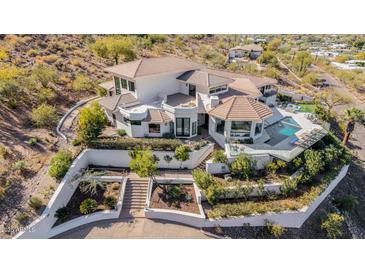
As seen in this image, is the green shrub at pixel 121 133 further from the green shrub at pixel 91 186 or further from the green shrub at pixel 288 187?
the green shrub at pixel 288 187

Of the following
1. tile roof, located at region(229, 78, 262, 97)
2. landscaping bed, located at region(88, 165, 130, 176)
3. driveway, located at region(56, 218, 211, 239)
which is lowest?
driveway, located at region(56, 218, 211, 239)

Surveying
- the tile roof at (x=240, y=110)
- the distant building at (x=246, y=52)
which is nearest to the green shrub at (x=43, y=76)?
the tile roof at (x=240, y=110)

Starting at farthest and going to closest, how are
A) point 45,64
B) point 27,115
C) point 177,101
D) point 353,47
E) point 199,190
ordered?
point 353,47
point 45,64
point 177,101
point 27,115
point 199,190

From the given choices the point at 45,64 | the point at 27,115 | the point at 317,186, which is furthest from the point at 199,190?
the point at 45,64

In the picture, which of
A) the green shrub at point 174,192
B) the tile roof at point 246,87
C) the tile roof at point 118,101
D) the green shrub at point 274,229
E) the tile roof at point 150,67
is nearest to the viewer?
the green shrub at point 274,229

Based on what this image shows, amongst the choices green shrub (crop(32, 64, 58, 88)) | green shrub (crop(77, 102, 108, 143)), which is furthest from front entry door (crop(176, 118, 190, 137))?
green shrub (crop(32, 64, 58, 88))

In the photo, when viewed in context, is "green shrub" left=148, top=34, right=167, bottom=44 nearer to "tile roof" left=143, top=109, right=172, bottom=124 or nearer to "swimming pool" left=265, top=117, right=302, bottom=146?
"tile roof" left=143, top=109, right=172, bottom=124

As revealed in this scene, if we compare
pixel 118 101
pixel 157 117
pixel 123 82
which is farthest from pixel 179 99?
pixel 118 101

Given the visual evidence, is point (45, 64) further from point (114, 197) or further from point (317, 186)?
point (317, 186)
